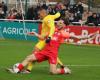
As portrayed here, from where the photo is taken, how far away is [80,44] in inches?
1061

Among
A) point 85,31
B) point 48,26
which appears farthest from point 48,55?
point 85,31

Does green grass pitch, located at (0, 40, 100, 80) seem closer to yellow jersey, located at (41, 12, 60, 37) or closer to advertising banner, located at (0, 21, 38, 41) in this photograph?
yellow jersey, located at (41, 12, 60, 37)

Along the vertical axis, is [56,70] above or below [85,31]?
above

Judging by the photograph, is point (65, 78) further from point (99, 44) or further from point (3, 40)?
point (3, 40)

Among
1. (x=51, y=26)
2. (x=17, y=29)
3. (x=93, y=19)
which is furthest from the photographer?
(x=17, y=29)

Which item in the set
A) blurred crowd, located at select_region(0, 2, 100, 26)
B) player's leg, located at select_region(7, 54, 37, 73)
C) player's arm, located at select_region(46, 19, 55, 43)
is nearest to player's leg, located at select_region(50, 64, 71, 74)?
player's leg, located at select_region(7, 54, 37, 73)

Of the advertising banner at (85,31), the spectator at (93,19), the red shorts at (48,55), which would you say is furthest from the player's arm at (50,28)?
the spectator at (93,19)

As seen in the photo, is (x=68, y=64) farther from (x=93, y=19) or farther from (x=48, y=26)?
(x=93, y=19)

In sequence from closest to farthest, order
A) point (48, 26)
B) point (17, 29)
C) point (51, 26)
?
point (51, 26) → point (48, 26) → point (17, 29)

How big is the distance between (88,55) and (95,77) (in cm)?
728

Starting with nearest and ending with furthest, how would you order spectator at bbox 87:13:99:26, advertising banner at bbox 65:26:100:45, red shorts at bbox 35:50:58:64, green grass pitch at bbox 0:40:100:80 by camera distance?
green grass pitch at bbox 0:40:100:80, red shorts at bbox 35:50:58:64, advertising banner at bbox 65:26:100:45, spectator at bbox 87:13:99:26

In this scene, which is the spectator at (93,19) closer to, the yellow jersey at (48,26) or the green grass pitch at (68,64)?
the green grass pitch at (68,64)

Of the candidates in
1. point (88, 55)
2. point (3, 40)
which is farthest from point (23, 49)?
point (3, 40)

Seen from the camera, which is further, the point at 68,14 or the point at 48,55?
the point at 68,14
